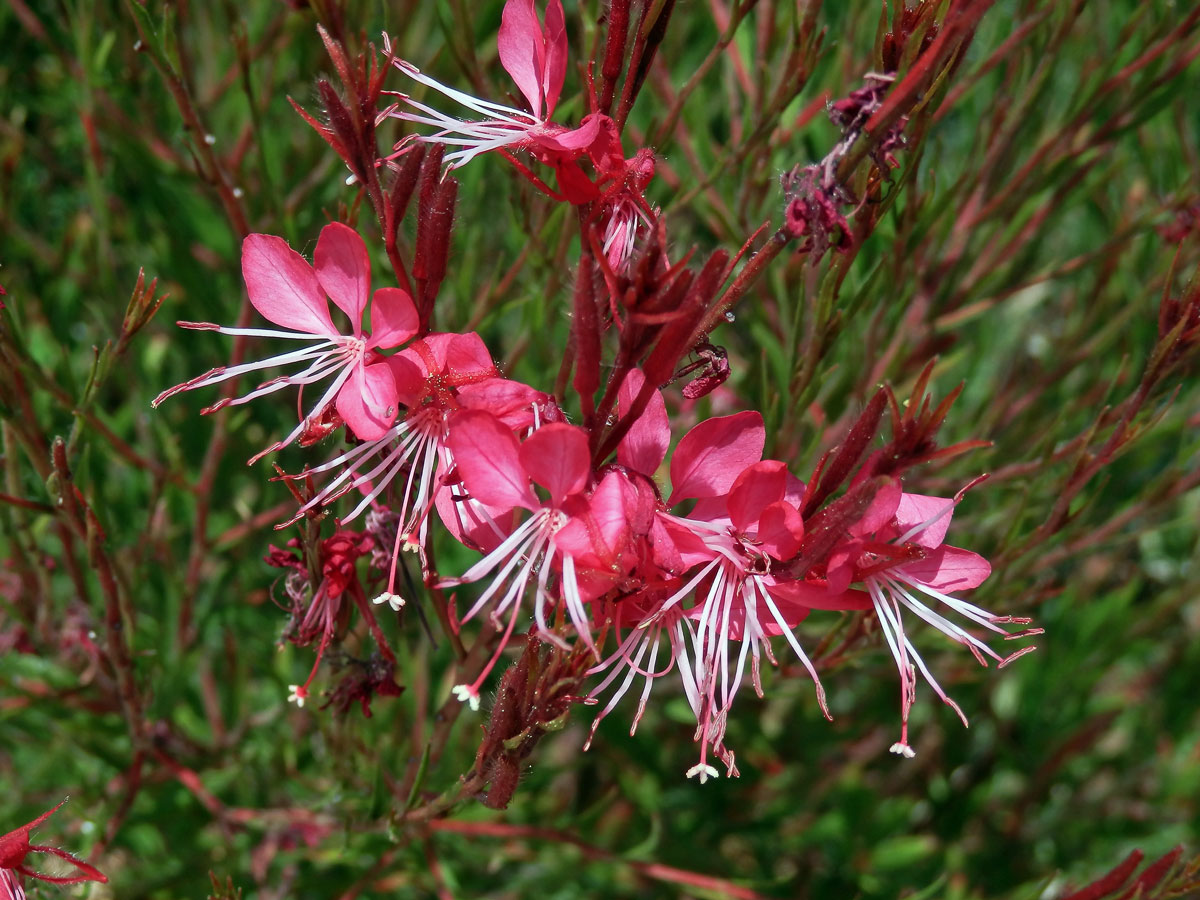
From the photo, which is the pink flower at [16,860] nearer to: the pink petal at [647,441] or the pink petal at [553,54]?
the pink petal at [647,441]

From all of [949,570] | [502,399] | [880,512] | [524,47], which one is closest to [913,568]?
[949,570]

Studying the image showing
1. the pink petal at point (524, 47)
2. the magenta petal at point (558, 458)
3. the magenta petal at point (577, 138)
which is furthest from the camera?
the pink petal at point (524, 47)

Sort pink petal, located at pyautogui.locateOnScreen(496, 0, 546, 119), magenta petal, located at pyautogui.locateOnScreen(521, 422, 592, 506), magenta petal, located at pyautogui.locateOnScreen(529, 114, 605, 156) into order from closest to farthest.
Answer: magenta petal, located at pyautogui.locateOnScreen(521, 422, 592, 506) < magenta petal, located at pyautogui.locateOnScreen(529, 114, 605, 156) < pink petal, located at pyautogui.locateOnScreen(496, 0, 546, 119)

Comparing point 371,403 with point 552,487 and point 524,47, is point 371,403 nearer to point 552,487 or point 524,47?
point 552,487

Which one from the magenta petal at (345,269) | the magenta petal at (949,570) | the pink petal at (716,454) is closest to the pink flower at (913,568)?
the magenta petal at (949,570)

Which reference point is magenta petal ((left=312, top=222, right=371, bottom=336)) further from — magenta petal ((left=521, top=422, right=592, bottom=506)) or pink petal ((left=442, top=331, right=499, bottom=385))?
magenta petal ((left=521, top=422, right=592, bottom=506))

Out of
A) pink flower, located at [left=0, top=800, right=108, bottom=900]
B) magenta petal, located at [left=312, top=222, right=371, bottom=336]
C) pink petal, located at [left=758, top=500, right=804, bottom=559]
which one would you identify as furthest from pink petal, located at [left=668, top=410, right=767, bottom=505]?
pink flower, located at [left=0, top=800, right=108, bottom=900]
